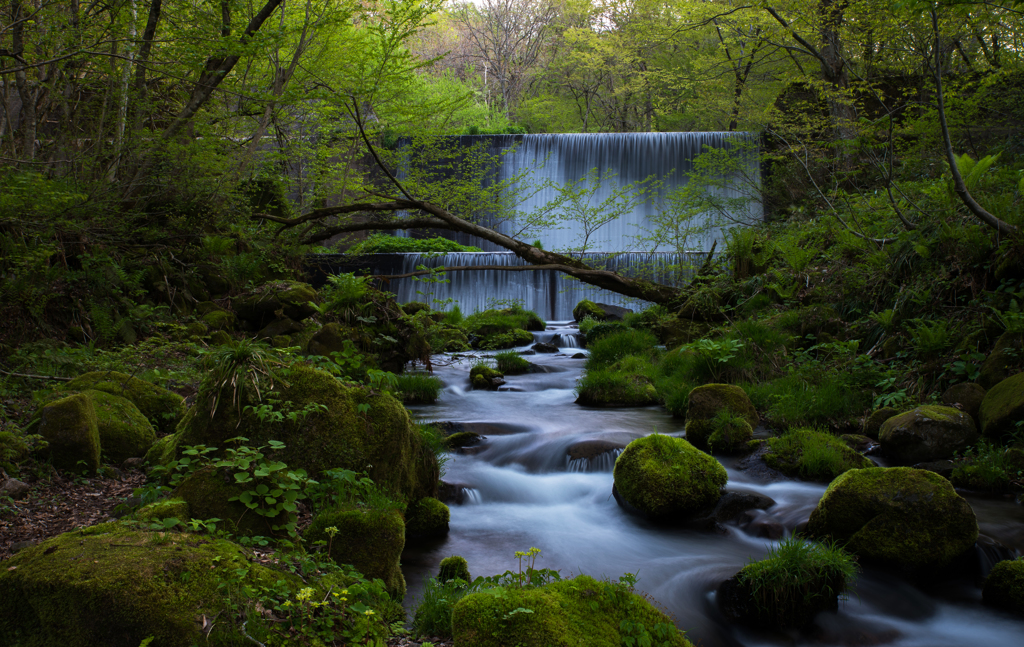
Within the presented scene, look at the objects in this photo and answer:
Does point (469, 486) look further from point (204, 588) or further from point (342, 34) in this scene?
point (342, 34)

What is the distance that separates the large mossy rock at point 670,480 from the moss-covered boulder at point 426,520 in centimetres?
153

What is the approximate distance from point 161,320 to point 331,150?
17.9 ft

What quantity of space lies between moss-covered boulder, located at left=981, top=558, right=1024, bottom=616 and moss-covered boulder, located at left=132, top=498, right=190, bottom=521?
4.49 m

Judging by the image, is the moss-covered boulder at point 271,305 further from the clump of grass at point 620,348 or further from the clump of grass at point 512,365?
the clump of grass at point 620,348

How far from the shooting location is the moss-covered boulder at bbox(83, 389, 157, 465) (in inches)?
171

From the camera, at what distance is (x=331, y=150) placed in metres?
12.2

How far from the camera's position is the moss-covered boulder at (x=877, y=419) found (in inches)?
239

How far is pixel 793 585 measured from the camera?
11.4 ft

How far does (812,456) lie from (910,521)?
147 centimetres

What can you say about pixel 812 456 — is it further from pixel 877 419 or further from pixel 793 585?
pixel 793 585

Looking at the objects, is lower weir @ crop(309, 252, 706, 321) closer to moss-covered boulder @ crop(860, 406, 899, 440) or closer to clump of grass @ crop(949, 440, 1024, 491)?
moss-covered boulder @ crop(860, 406, 899, 440)

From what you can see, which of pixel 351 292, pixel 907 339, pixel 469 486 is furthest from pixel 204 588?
pixel 907 339

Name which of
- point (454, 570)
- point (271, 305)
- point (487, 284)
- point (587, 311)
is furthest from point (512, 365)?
point (454, 570)

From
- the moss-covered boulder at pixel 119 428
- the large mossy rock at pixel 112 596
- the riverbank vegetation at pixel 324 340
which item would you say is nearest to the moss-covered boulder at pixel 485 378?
the riverbank vegetation at pixel 324 340
